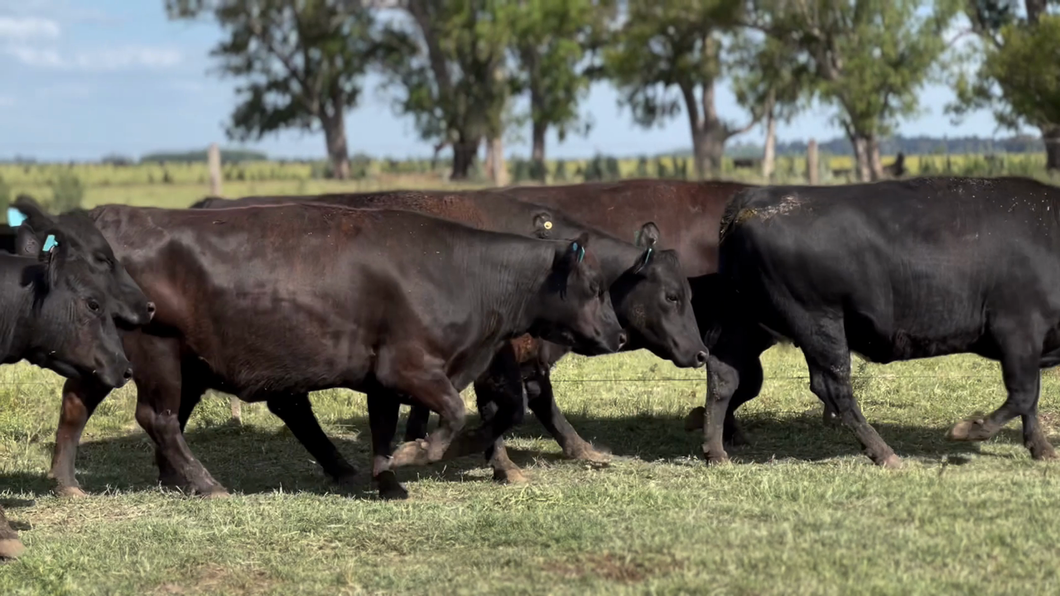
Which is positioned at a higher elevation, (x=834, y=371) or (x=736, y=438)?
(x=834, y=371)

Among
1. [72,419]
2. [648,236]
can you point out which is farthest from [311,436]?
[648,236]

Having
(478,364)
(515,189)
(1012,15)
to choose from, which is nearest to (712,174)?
(1012,15)

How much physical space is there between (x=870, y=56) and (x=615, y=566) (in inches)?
1407

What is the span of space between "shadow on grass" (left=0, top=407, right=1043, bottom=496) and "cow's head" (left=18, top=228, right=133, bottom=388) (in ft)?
3.83

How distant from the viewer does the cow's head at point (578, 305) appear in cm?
798

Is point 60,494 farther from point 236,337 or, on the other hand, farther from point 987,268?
point 987,268

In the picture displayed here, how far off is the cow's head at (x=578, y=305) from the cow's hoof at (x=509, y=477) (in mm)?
782

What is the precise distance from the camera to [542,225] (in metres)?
8.68

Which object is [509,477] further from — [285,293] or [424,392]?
[285,293]

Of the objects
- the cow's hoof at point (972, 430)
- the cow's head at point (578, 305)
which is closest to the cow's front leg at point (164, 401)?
the cow's head at point (578, 305)

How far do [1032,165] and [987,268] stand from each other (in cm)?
1990

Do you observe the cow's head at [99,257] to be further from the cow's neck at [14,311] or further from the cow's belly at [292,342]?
the cow's belly at [292,342]

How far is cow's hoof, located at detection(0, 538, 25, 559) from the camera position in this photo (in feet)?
20.5

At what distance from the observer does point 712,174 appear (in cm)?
3841
